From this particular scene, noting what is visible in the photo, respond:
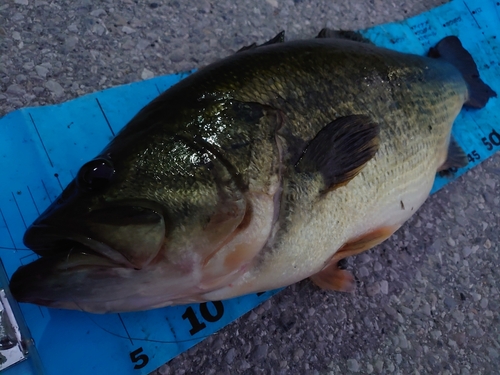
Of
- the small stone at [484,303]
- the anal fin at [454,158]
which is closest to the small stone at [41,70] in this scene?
the anal fin at [454,158]

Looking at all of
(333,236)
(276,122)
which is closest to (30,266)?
(276,122)

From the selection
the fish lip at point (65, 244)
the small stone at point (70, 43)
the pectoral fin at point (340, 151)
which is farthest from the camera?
the small stone at point (70, 43)

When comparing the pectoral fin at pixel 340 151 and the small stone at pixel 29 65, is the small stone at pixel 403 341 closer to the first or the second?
the pectoral fin at pixel 340 151

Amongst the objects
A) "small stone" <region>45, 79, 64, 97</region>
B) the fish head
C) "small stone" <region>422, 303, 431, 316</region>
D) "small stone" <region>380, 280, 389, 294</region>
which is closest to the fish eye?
the fish head

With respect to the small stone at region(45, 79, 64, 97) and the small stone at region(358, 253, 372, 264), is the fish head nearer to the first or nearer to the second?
the small stone at region(45, 79, 64, 97)

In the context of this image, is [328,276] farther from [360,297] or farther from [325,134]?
Answer: [325,134]

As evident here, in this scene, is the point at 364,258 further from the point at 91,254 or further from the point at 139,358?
the point at 91,254
